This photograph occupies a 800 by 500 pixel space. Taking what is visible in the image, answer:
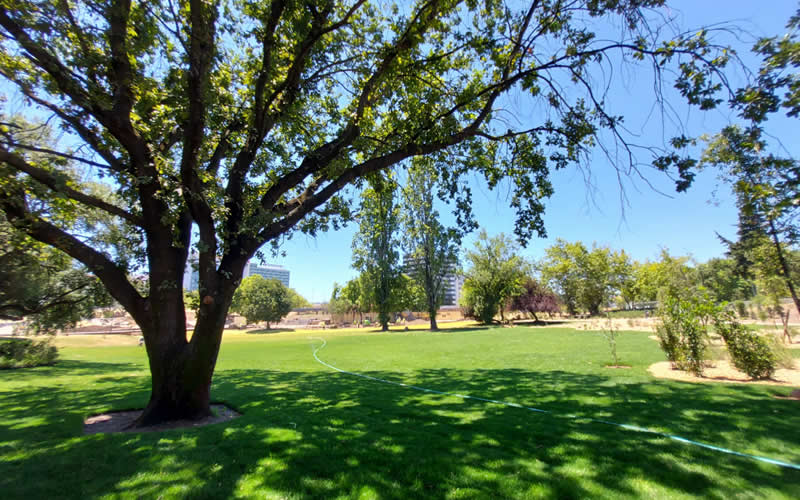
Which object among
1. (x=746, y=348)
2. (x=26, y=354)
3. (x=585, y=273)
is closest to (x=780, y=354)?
(x=746, y=348)

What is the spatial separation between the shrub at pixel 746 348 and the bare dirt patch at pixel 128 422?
1263cm

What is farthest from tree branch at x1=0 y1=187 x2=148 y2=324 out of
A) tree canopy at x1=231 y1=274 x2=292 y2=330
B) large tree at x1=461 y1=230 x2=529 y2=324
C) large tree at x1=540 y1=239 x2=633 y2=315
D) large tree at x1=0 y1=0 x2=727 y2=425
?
tree canopy at x1=231 y1=274 x2=292 y2=330

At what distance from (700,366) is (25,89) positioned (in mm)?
16491

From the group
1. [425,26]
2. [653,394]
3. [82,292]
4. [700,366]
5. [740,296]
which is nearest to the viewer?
[425,26]

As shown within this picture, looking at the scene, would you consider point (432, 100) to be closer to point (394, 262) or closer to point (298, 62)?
point (298, 62)

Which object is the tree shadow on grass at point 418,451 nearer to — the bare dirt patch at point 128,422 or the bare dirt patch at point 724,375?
the bare dirt patch at point 128,422

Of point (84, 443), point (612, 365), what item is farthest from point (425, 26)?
point (612, 365)

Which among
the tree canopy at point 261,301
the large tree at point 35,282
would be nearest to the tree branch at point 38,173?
the large tree at point 35,282

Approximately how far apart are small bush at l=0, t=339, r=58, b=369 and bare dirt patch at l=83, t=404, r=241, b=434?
15732mm

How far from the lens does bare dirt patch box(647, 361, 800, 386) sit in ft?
27.9

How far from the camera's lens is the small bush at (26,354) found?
53.2ft

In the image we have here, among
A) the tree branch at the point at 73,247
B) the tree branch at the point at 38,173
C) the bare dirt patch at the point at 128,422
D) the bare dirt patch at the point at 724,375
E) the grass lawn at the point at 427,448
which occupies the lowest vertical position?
the bare dirt patch at the point at 724,375

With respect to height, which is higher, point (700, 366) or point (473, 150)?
point (473, 150)

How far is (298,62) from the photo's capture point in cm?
626
